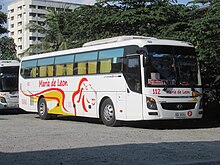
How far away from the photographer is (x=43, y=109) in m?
21.6

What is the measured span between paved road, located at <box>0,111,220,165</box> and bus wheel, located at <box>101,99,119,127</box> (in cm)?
178

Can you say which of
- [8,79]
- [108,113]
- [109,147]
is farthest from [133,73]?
[8,79]

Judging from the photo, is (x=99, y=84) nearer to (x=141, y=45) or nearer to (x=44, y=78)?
(x=141, y=45)

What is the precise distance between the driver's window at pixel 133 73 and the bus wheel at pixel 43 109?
22.0 feet

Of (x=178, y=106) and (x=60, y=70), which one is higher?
(x=60, y=70)

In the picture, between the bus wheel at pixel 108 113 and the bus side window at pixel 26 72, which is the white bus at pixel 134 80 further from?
the bus side window at pixel 26 72

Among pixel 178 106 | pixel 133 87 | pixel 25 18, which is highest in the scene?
pixel 25 18

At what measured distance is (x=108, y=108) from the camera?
16.9 meters

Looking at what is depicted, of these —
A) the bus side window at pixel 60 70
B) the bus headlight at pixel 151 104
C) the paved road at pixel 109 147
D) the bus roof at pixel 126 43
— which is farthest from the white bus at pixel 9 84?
the bus headlight at pixel 151 104

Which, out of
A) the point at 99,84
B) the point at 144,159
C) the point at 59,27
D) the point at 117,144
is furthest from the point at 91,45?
the point at 59,27

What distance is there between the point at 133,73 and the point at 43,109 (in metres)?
7.33

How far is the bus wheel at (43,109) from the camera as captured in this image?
842 inches

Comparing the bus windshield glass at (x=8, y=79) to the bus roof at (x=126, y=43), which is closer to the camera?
the bus roof at (x=126, y=43)

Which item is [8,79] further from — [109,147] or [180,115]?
[109,147]
